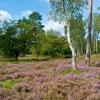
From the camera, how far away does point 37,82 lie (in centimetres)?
1778

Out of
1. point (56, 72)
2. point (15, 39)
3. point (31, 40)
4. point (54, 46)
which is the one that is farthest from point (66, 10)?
A: point (54, 46)

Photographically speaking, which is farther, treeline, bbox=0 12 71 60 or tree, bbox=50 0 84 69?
treeline, bbox=0 12 71 60

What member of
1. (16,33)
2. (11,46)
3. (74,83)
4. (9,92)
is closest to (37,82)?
(74,83)

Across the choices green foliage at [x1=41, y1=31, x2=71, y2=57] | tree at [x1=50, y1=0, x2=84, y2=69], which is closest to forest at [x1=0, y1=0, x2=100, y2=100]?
tree at [x1=50, y1=0, x2=84, y2=69]

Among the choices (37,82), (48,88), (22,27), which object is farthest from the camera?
(22,27)

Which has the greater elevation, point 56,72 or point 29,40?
point 29,40

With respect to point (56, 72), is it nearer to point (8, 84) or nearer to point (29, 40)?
point (8, 84)

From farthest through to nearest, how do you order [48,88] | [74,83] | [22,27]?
1. [22,27]
2. [74,83]
3. [48,88]

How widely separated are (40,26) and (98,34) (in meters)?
25.3

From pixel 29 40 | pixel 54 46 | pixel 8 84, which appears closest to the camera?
pixel 8 84

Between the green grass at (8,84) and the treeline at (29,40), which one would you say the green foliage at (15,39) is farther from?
the green grass at (8,84)

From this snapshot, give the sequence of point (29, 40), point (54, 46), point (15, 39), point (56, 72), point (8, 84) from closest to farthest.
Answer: point (8, 84)
point (56, 72)
point (15, 39)
point (29, 40)
point (54, 46)

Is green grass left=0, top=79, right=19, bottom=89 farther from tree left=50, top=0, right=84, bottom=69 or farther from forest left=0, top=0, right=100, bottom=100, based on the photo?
tree left=50, top=0, right=84, bottom=69

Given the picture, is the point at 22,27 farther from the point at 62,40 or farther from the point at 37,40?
the point at 62,40
